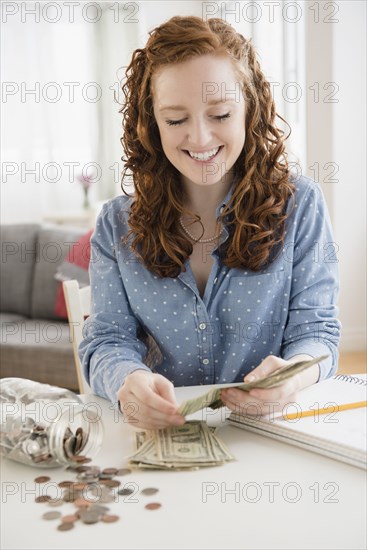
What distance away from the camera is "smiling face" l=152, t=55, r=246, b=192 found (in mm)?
1405

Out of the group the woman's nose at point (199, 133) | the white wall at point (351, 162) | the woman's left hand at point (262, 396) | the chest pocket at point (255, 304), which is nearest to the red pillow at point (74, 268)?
the white wall at point (351, 162)

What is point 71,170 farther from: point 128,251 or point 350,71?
point 128,251

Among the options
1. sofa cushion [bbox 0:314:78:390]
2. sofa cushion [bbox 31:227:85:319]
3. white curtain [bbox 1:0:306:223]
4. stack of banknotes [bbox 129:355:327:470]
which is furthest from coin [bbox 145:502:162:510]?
white curtain [bbox 1:0:306:223]

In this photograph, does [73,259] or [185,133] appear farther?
[73,259]

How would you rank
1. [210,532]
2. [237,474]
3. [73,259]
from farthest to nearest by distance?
[73,259]
[237,474]
[210,532]

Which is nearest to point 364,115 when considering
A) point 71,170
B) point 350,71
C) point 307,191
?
point 350,71

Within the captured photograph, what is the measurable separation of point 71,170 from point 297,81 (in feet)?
8.43

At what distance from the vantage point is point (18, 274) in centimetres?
433

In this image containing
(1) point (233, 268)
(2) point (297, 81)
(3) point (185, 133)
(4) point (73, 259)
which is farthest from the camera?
(2) point (297, 81)

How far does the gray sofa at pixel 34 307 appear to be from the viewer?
3715mm

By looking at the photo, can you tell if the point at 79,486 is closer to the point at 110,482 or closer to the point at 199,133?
the point at 110,482

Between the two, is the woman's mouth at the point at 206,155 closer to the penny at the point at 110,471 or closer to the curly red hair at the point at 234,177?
the curly red hair at the point at 234,177

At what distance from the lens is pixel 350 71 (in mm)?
4180

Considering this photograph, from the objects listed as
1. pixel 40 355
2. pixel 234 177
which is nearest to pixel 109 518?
pixel 234 177
